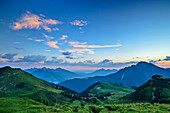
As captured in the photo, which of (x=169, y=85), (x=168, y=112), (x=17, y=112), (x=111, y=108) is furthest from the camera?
(x=169, y=85)

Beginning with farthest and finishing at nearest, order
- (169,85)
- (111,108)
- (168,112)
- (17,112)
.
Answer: (169,85), (111,108), (17,112), (168,112)

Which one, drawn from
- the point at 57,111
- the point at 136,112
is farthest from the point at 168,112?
the point at 57,111

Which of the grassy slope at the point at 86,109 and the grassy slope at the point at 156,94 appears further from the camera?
the grassy slope at the point at 156,94

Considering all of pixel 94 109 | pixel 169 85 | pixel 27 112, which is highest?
pixel 27 112

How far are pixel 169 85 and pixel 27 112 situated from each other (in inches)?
5490

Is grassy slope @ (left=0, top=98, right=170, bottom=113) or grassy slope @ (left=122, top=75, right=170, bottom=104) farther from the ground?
grassy slope @ (left=0, top=98, right=170, bottom=113)

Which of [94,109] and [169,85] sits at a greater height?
[94,109]

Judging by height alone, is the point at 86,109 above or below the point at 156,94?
above

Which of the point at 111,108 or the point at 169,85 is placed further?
the point at 169,85

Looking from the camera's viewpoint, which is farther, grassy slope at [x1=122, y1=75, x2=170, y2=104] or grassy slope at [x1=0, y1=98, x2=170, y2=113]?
grassy slope at [x1=122, y1=75, x2=170, y2=104]

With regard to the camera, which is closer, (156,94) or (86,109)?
(86,109)

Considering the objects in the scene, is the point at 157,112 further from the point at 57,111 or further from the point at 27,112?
the point at 27,112

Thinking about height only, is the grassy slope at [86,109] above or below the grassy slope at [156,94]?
above

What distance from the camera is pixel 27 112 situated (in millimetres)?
21141
